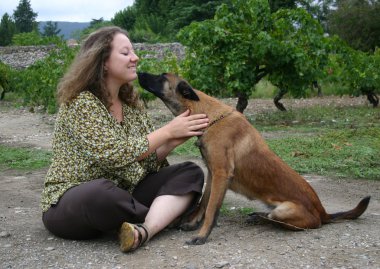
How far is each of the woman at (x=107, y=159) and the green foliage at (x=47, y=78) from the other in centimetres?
904


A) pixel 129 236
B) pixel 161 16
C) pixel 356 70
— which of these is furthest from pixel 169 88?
pixel 161 16

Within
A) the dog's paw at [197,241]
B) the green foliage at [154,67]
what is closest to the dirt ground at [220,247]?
the dog's paw at [197,241]

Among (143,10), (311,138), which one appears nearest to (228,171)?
(311,138)

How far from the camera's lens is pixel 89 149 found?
13.1 ft

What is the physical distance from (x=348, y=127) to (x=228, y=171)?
671cm

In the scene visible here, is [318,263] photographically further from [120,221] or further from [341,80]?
[341,80]

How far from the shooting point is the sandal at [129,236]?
12.5 feet

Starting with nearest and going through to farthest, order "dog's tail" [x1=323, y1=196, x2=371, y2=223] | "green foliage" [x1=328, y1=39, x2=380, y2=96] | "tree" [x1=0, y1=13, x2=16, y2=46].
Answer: "dog's tail" [x1=323, y1=196, x2=371, y2=223] → "green foliage" [x1=328, y1=39, x2=380, y2=96] → "tree" [x1=0, y1=13, x2=16, y2=46]

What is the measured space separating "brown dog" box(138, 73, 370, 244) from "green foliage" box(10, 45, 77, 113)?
931 cm

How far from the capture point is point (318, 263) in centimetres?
362

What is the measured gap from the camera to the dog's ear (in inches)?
174

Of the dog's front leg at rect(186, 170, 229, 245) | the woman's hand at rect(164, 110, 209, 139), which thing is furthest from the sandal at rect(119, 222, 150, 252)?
the woman's hand at rect(164, 110, 209, 139)

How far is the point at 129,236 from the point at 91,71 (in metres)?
1.25

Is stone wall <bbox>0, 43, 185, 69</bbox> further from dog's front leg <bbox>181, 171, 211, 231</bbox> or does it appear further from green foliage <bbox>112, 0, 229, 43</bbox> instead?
dog's front leg <bbox>181, 171, 211, 231</bbox>
